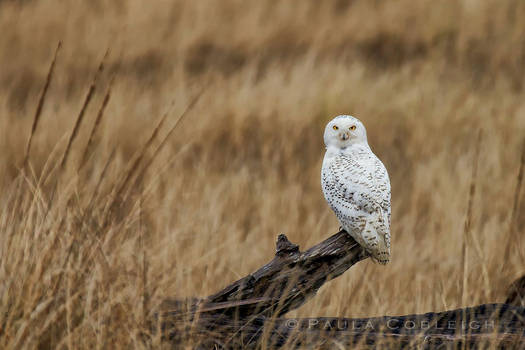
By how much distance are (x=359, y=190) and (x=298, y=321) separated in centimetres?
39

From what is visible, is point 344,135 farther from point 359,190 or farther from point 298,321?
point 298,321

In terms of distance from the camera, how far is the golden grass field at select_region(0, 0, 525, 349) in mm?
2078

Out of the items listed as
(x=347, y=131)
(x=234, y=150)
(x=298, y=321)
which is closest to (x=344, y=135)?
(x=347, y=131)

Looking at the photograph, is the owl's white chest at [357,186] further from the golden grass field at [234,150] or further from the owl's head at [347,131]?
the golden grass field at [234,150]

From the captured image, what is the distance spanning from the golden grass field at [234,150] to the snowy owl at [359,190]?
26 centimetres

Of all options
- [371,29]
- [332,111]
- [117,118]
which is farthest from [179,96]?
[371,29]

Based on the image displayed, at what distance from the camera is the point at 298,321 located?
202cm

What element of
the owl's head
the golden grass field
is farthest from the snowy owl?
the golden grass field

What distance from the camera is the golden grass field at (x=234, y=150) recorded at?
2.08 metres

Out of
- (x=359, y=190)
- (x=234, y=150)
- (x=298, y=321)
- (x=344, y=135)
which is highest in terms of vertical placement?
(x=234, y=150)

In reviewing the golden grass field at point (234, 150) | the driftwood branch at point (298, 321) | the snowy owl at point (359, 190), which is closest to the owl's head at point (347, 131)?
the snowy owl at point (359, 190)

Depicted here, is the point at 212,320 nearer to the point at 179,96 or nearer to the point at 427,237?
the point at 427,237

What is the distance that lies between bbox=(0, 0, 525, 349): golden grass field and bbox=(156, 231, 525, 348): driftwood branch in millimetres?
130

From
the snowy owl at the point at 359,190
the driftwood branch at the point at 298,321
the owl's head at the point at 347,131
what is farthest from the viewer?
the owl's head at the point at 347,131
